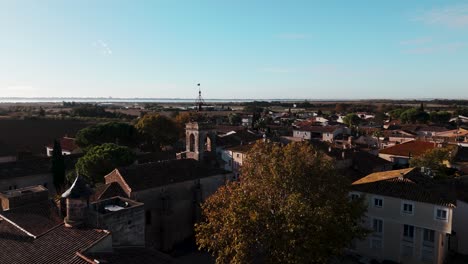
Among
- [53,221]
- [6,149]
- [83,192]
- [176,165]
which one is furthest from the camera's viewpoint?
[6,149]

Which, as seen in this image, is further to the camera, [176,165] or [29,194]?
[176,165]

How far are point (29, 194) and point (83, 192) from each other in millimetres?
5686

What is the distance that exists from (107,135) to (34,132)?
48.3 metres

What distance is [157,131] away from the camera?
2667 inches

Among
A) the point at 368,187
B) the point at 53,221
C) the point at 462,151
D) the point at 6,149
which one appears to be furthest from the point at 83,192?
the point at 462,151

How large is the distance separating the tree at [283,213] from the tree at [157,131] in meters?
45.0

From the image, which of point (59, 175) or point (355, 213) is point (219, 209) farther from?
point (59, 175)

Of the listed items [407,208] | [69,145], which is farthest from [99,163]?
[407,208]

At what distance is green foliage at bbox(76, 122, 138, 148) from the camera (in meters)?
54.7

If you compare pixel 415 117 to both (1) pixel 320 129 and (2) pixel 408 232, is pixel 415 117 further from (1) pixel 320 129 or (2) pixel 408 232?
(2) pixel 408 232

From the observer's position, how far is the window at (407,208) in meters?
26.6

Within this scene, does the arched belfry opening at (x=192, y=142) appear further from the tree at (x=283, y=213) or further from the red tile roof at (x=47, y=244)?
A: the red tile roof at (x=47, y=244)

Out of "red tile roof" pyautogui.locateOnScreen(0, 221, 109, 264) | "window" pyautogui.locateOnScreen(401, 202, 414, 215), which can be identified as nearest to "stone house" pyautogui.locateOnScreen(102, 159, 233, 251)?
"red tile roof" pyautogui.locateOnScreen(0, 221, 109, 264)

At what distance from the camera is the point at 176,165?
32.9 m
